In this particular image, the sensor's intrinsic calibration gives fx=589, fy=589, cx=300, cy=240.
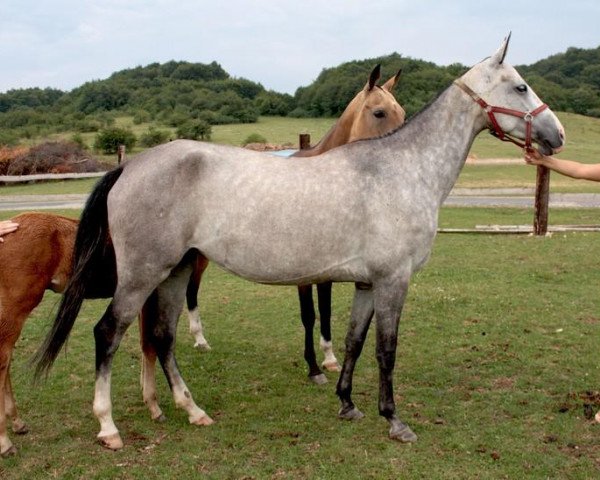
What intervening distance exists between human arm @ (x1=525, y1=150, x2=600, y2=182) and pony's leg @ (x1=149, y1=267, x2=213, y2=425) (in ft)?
8.86

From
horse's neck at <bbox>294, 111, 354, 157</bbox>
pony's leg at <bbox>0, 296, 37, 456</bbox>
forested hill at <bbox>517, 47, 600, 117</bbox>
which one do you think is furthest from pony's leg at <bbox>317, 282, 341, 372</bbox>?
forested hill at <bbox>517, 47, 600, 117</bbox>

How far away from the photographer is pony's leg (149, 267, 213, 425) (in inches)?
177

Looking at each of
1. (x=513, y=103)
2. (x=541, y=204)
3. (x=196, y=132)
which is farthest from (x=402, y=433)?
(x=196, y=132)

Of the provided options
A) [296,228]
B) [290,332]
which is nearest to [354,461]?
[296,228]

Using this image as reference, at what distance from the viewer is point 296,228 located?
399 cm

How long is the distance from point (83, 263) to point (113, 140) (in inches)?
1232

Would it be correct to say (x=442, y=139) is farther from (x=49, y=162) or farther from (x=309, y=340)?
(x=49, y=162)

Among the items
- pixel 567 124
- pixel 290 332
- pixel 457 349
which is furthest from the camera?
pixel 567 124

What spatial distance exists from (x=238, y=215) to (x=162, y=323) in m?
1.15

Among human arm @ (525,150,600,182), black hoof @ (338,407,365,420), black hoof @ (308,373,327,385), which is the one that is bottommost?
black hoof @ (308,373,327,385)

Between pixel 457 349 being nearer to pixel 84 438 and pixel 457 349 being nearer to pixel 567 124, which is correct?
pixel 84 438

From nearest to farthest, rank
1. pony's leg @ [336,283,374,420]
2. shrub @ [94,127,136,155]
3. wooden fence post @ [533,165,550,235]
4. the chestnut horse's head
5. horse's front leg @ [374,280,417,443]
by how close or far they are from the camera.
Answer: horse's front leg @ [374,280,417,443] → pony's leg @ [336,283,374,420] → the chestnut horse's head → wooden fence post @ [533,165,550,235] → shrub @ [94,127,136,155]

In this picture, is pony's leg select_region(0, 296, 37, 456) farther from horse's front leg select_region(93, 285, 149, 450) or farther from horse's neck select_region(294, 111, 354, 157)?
horse's neck select_region(294, 111, 354, 157)

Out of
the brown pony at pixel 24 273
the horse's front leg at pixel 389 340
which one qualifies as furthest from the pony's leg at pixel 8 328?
the horse's front leg at pixel 389 340
